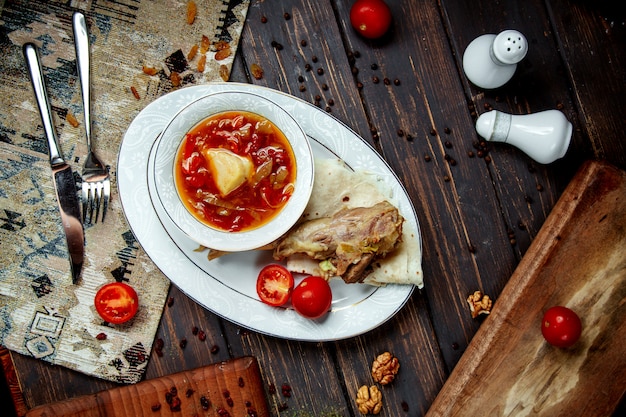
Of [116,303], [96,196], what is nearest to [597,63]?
[96,196]

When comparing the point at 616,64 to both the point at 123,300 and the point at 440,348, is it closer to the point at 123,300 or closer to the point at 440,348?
the point at 440,348

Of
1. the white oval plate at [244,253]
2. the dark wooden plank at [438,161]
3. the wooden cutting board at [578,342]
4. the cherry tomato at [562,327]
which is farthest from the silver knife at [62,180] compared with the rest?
the cherry tomato at [562,327]

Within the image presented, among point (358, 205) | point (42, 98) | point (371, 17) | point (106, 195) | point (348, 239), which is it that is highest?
point (42, 98)

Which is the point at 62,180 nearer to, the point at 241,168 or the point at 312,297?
the point at 241,168

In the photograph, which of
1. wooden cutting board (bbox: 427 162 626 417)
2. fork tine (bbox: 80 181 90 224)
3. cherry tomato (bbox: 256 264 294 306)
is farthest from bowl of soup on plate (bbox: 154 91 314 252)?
wooden cutting board (bbox: 427 162 626 417)

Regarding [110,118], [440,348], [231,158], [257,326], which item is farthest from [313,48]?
[440,348]

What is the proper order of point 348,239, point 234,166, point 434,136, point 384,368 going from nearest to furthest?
1. point 234,166
2. point 348,239
3. point 384,368
4. point 434,136

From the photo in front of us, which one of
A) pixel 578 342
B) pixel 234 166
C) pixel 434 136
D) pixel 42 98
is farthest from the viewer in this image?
pixel 434 136
